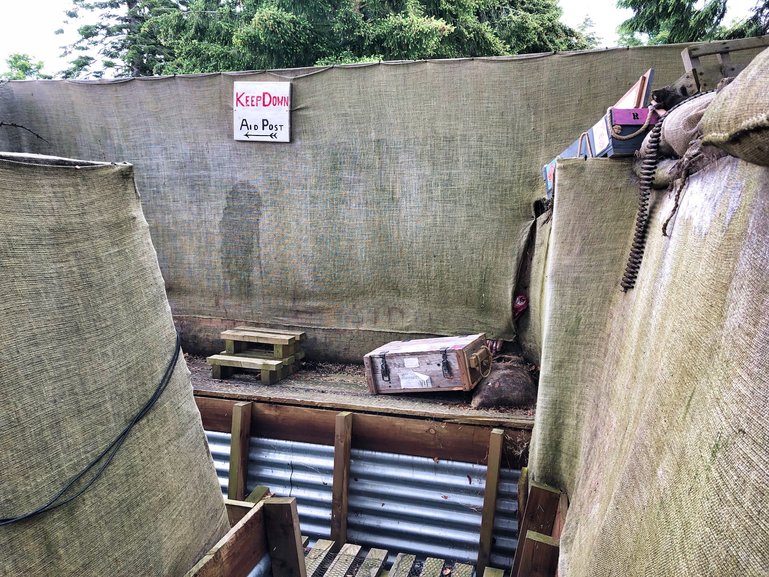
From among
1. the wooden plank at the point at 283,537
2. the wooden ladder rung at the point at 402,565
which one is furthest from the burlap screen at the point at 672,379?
the wooden ladder rung at the point at 402,565

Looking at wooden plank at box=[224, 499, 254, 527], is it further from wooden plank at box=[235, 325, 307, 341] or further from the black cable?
wooden plank at box=[235, 325, 307, 341]

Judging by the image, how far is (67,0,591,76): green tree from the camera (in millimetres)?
8172

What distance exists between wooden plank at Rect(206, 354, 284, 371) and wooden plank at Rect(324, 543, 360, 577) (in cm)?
154

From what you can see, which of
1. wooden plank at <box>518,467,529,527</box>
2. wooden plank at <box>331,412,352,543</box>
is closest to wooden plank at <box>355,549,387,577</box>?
wooden plank at <box>331,412,352,543</box>

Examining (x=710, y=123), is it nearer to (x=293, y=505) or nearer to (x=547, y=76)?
(x=293, y=505)

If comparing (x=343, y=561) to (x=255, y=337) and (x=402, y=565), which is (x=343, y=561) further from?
(x=255, y=337)

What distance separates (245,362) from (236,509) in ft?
8.51

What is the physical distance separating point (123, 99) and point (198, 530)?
178 inches

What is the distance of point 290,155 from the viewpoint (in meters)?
4.86

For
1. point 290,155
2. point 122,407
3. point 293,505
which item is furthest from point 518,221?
point 122,407

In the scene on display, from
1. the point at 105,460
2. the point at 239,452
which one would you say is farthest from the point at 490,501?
the point at 105,460

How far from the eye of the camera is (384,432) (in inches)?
140

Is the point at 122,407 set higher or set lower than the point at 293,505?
higher

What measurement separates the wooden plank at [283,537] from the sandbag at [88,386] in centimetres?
20
